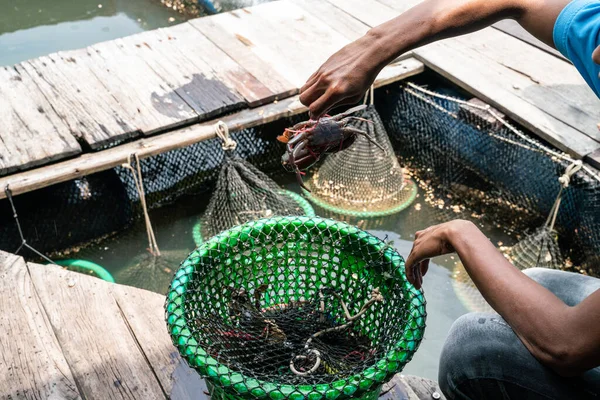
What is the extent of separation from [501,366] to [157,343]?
1.27 m

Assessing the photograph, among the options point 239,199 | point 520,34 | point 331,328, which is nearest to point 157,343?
point 331,328

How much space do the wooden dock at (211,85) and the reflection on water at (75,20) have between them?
181cm

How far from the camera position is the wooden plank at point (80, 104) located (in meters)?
3.66

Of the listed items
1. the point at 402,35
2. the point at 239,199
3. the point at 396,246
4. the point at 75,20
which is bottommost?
the point at 75,20

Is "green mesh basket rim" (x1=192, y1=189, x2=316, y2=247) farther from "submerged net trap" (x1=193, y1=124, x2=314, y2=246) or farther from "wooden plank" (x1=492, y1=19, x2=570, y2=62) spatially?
"wooden plank" (x1=492, y1=19, x2=570, y2=62)

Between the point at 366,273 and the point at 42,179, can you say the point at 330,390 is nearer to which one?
the point at 366,273

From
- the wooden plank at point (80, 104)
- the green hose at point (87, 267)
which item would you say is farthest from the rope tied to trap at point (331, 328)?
the wooden plank at point (80, 104)

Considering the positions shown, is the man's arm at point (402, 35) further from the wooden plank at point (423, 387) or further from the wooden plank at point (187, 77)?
the wooden plank at point (187, 77)

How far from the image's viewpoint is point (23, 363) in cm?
218

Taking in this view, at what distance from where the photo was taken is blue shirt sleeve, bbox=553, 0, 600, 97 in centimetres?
180

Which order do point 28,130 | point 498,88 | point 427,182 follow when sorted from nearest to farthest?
point 28,130, point 498,88, point 427,182

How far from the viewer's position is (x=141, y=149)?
3592mm

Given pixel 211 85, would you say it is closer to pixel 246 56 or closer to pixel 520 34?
pixel 246 56

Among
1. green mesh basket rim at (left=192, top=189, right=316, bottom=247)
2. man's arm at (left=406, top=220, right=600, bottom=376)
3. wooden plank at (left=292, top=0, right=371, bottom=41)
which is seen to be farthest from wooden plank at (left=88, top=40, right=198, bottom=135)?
man's arm at (left=406, top=220, right=600, bottom=376)
